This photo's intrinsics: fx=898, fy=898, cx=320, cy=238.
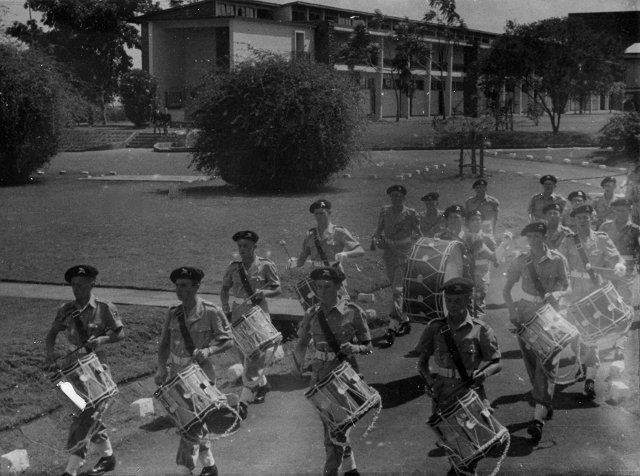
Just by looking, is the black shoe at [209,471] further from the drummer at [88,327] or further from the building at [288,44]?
the building at [288,44]

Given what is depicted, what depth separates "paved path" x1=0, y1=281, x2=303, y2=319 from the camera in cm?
1265

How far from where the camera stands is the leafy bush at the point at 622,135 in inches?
977

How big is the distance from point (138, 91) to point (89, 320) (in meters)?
9.32

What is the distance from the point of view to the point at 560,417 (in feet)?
28.3

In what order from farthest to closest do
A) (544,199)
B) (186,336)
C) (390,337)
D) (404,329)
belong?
1. (544,199)
2. (404,329)
3. (390,337)
4. (186,336)

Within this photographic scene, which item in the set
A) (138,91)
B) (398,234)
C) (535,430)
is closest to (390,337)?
(398,234)

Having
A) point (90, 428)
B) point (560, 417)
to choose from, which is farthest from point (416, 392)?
point (90, 428)

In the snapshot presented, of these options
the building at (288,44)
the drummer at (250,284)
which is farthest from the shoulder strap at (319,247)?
the building at (288,44)

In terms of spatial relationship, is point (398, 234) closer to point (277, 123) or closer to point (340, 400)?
point (340, 400)

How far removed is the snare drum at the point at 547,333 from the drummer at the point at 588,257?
245 cm

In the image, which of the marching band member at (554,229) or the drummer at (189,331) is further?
the marching band member at (554,229)

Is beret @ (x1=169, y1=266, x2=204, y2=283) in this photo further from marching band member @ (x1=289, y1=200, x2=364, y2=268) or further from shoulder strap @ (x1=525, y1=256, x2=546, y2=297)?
shoulder strap @ (x1=525, y1=256, x2=546, y2=297)

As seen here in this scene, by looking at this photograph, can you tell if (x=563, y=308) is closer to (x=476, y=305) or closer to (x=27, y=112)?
(x=476, y=305)

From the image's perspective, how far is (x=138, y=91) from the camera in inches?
643
